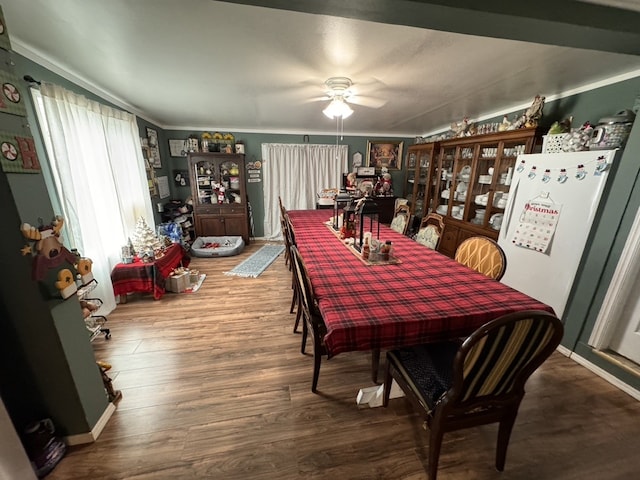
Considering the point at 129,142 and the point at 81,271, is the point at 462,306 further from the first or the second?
the point at 129,142

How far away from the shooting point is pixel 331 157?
493 cm

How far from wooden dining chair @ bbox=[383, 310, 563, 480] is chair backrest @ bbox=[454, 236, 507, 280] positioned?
67cm

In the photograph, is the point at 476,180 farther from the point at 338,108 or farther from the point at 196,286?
the point at 196,286

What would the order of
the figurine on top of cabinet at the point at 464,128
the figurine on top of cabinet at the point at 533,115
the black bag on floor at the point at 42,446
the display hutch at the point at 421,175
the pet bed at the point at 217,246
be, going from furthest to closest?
the pet bed at the point at 217,246 → the display hutch at the point at 421,175 → the figurine on top of cabinet at the point at 464,128 → the figurine on top of cabinet at the point at 533,115 → the black bag on floor at the point at 42,446

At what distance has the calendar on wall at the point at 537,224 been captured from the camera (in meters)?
2.05

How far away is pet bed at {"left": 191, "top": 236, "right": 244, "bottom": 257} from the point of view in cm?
411

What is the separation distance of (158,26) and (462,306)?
2310 millimetres

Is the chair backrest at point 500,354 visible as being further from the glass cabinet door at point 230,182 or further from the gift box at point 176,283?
the glass cabinet door at point 230,182

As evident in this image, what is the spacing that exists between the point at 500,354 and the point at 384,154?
4.73 metres

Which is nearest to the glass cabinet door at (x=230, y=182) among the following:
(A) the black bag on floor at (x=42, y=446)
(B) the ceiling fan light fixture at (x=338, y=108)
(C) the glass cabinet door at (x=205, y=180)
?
(C) the glass cabinet door at (x=205, y=180)

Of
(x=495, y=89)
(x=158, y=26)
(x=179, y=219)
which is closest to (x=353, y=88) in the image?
(x=495, y=89)

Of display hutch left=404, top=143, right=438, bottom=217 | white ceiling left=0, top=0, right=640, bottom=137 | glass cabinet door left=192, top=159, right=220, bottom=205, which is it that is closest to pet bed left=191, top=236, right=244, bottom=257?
glass cabinet door left=192, top=159, right=220, bottom=205

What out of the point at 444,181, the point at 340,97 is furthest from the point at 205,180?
the point at 444,181

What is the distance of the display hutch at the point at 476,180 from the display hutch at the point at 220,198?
3.48m
